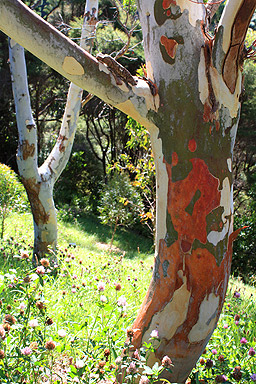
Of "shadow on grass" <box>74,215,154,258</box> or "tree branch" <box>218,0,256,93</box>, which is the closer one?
"tree branch" <box>218,0,256,93</box>

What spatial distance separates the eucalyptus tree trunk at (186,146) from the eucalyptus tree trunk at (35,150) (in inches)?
87.2

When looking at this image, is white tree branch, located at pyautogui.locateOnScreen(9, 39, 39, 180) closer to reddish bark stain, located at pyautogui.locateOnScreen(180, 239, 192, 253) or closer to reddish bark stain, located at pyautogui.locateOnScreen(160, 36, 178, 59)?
reddish bark stain, located at pyautogui.locateOnScreen(160, 36, 178, 59)

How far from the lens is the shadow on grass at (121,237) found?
894 centimetres

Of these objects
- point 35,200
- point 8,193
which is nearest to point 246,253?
point 8,193

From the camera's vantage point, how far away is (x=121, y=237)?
1013 cm

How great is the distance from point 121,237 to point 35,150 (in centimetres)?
650

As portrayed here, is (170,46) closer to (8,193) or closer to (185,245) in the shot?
(185,245)

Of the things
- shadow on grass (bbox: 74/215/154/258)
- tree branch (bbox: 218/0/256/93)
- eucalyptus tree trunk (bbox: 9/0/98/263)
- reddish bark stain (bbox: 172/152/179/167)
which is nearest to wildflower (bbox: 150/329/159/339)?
reddish bark stain (bbox: 172/152/179/167)

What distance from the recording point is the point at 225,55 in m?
1.68

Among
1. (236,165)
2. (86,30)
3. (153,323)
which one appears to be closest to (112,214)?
(86,30)

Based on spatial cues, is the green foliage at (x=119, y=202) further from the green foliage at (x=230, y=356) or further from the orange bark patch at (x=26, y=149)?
the green foliage at (x=230, y=356)

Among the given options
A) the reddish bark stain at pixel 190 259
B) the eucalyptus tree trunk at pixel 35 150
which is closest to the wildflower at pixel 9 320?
the reddish bark stain at pixel 190 259

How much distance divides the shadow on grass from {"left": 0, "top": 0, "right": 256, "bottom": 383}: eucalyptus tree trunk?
20.3 ft

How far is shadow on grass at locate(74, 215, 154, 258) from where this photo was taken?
894 centimetres
